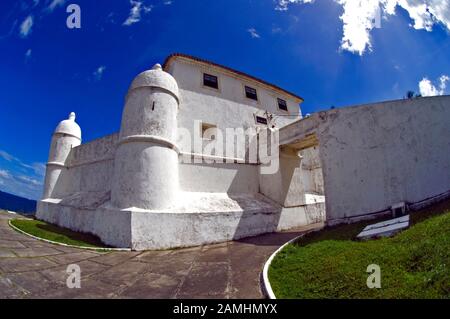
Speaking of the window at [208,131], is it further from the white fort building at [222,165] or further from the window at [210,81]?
the window at [210,81]

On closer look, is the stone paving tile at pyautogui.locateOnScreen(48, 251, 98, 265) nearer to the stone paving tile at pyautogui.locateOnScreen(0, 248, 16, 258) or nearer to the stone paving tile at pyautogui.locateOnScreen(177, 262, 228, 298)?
the stone paving tile at pyautogui.locateOnScreen(0, 248, 16, 258)

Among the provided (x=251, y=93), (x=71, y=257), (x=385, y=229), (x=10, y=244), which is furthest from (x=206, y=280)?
(x=251, y=93)

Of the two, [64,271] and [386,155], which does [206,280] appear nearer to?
[64,271]

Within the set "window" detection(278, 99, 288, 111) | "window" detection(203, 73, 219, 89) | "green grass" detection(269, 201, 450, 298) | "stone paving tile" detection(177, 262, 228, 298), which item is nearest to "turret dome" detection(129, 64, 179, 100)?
"window" detection(203, 73, 219, 89)

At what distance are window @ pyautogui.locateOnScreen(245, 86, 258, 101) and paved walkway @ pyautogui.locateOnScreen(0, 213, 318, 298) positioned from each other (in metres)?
9.83

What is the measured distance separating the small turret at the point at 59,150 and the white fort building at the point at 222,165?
6 cm

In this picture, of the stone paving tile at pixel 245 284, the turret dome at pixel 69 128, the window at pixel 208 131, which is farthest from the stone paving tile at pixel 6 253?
the turret dome at pixel 69 128

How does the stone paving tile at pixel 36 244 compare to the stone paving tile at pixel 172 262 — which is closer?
the stone paving tile at pixel 172 262

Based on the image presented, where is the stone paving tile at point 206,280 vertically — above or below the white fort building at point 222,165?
below

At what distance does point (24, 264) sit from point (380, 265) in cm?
752

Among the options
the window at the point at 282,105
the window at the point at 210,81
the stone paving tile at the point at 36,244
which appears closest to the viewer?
the stone paving tile at the point at 36,244

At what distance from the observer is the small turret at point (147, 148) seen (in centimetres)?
803
